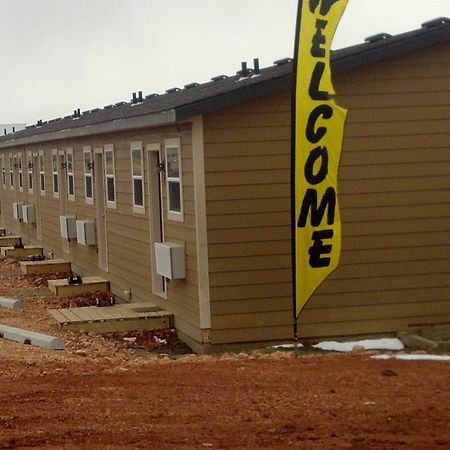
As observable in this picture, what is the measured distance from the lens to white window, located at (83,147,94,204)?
803 inches

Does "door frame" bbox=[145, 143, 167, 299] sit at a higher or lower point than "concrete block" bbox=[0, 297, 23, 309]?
higher

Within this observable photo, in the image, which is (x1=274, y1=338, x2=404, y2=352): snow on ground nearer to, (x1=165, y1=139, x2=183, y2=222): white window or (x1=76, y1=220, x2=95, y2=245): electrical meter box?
(x1=165, y1=139, x2=183, y2=222): white window

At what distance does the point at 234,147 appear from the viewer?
12.7 meters

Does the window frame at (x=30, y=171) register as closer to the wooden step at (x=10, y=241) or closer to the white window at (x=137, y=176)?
the wooden step at (x=10, y=241)

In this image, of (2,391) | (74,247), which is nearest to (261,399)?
(2,391)

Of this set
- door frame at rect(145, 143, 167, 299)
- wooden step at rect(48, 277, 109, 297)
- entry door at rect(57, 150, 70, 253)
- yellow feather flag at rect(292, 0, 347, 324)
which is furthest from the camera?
entry door at rect(57, 150, 70, 253)

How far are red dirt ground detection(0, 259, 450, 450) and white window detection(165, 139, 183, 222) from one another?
2.82 metres

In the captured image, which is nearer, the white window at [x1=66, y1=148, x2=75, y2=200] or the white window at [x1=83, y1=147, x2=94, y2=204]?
the white window at [x1=83, y1=147, x2=94, y2=204]

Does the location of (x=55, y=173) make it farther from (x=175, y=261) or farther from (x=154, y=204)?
(x=175, y=261)

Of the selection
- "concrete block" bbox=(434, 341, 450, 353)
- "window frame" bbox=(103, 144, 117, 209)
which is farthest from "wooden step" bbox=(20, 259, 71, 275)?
"concrete block" bbox=(434, 341, 450, 353)

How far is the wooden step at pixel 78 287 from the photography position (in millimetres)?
18828

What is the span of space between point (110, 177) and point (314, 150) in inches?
354

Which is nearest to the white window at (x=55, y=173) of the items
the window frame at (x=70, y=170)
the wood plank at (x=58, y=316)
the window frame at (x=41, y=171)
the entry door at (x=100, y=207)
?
the window frame at (x=70, y=170)

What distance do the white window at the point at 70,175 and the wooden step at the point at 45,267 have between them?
5.45 ft
